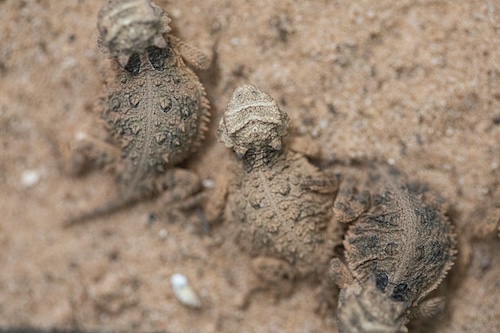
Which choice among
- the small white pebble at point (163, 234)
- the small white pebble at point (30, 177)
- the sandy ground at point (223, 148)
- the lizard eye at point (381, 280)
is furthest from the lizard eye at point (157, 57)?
the lizard eye at point (381, 280)

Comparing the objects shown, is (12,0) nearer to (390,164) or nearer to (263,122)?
(263,122)

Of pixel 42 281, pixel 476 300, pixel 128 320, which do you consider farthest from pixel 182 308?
pixel 476 300

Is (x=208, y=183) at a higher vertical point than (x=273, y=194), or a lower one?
lower

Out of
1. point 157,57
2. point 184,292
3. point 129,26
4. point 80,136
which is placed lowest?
point 184,292

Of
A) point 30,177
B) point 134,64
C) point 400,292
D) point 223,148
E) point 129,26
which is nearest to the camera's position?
point 129,26

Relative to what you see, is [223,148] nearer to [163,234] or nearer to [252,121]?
[252,121]

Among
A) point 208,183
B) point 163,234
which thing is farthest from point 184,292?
point 208,183
